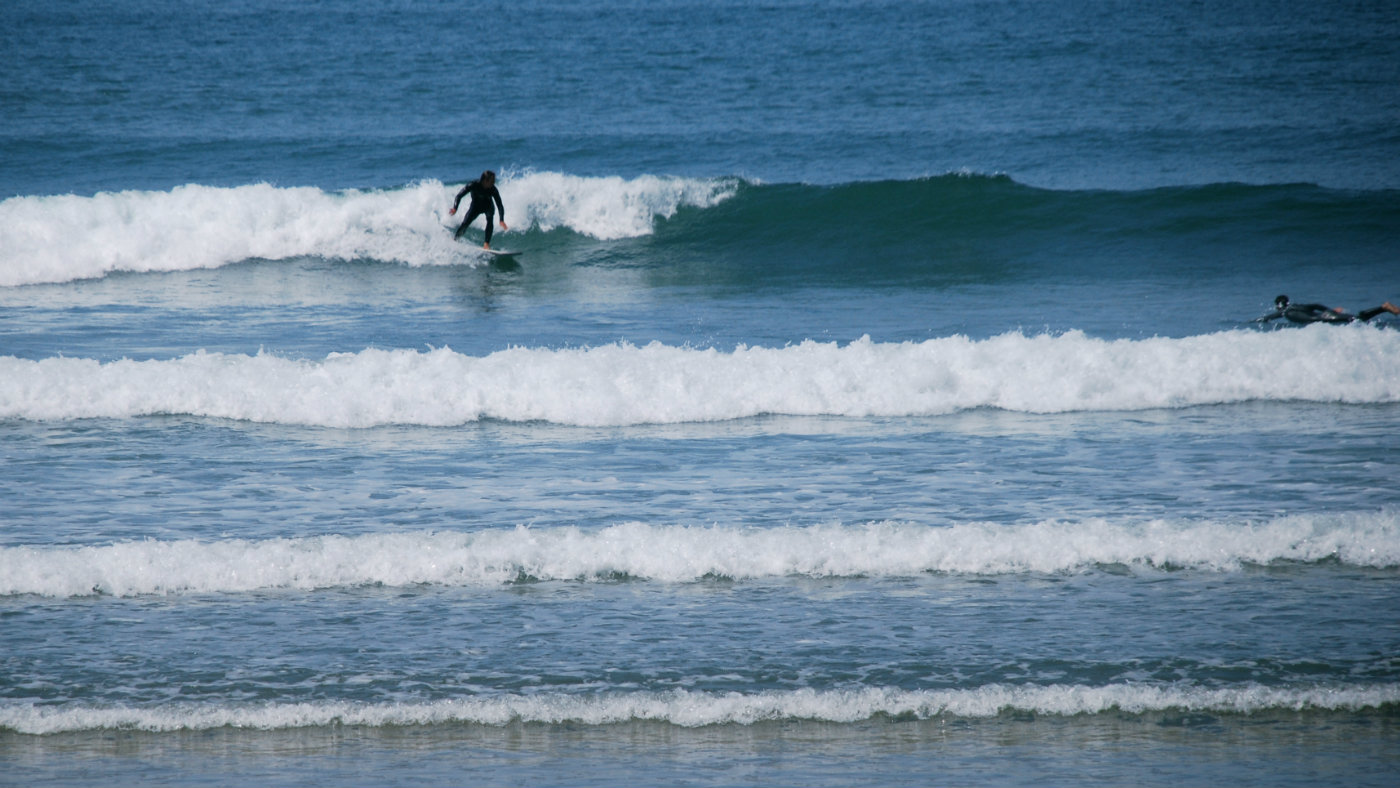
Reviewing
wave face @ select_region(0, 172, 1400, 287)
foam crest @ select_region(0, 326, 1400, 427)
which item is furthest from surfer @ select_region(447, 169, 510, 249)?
foam crest @ select_region(0, 326, 1400, 427)

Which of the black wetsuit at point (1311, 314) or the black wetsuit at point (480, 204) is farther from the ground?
the black wetsuit at point (480, 204)

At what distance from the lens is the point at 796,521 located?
675 cm

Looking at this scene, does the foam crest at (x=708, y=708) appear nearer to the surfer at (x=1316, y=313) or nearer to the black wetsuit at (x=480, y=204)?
the surfer at (x=1316, y=313)

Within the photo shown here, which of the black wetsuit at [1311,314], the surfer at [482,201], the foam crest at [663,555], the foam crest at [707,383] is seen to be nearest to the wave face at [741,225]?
the surfer at [482,201]

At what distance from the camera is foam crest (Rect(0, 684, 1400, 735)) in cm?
459

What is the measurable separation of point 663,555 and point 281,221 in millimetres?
13828

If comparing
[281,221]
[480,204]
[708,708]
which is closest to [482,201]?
[480,204]

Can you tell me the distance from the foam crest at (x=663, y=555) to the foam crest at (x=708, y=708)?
4.31ft

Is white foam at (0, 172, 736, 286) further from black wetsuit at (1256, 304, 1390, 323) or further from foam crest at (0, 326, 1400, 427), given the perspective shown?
black wetsuit at (1256, 304, 1390, 323)

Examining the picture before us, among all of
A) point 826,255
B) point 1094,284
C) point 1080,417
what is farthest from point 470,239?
point 1080,417

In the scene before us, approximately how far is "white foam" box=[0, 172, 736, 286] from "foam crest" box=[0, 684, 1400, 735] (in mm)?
12945

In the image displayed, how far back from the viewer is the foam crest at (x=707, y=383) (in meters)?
9.36

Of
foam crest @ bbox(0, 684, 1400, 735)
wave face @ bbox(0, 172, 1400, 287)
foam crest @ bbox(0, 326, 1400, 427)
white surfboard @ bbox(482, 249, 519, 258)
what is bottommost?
foam crest @ bbox(0, 684, 1400, 735)

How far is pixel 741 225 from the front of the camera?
1848 cm
